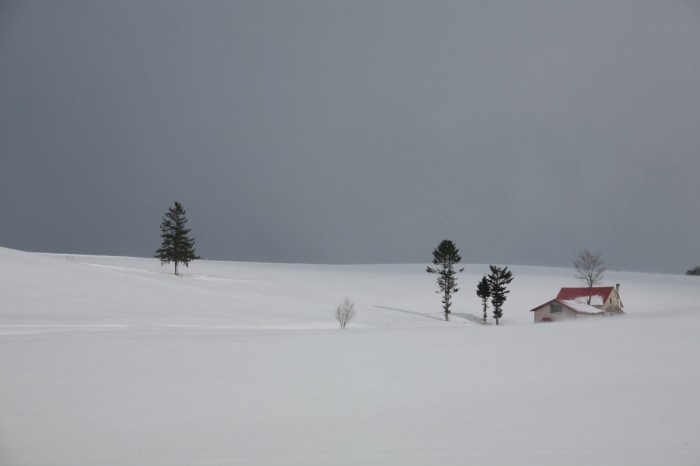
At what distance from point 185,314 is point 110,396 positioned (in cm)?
2479

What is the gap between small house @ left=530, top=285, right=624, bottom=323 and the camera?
170 ft

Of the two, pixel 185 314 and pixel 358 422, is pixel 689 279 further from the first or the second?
pixel 358 422

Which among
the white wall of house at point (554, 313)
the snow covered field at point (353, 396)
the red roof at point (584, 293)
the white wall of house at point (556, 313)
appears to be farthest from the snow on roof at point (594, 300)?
the snow covered field at point (353, 396)

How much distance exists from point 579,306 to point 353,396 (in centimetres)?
4520

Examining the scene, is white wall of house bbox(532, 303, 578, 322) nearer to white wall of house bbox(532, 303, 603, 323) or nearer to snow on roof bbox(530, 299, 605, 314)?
white wall of house bbox(532, 303, 603, 323)

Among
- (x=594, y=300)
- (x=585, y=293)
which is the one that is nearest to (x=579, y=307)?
(x=594, y=300)

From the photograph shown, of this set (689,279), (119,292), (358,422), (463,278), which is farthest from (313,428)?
(689,279)

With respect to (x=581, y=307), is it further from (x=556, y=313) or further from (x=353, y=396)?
(x=353, y=396)

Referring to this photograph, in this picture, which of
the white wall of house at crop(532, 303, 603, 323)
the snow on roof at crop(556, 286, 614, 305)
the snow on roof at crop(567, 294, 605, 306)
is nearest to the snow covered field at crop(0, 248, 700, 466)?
the white wall of house at crop(532, 303, 603, 323)

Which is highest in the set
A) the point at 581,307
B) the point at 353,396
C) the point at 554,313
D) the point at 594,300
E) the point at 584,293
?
the point at 584,293

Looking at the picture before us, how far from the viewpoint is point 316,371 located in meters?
16.1

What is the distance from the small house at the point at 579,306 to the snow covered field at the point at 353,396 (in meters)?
24.9

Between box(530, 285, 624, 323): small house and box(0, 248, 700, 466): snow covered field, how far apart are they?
2491 centimetres

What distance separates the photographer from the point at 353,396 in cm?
1340
